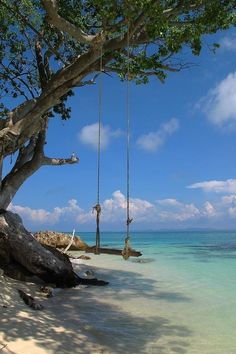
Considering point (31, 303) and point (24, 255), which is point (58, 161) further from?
point (31, 303)

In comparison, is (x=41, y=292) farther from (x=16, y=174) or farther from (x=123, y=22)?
(x=123, y=22)

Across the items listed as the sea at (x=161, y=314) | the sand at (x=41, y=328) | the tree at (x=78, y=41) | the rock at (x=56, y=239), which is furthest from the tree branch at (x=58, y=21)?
the rock at (x=56, y=239)

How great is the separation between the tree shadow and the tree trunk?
110 cm

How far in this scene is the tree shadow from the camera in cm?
800

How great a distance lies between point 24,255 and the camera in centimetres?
1330

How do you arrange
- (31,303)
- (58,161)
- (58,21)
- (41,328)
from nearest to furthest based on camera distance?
(41,328)
(31,303)
(58,21)
(58,161)

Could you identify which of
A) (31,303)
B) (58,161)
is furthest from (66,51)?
(31,303)

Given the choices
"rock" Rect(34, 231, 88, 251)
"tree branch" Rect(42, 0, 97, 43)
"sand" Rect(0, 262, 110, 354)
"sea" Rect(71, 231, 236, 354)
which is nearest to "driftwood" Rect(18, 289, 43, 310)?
"sand" Rect(0, 262, 110, 354)

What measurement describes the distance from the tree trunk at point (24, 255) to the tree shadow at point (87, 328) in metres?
1.10

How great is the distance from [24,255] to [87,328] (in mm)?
4603

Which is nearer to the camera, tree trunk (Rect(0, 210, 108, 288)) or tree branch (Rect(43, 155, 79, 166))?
tree trunk (Rect(0, 210, 108, 288))

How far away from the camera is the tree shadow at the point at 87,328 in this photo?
8000mm

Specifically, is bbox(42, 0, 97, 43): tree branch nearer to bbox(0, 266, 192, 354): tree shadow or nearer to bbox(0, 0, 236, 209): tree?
bbox(0, 0, 236, 209): tree

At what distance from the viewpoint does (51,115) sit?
17.9 meters
